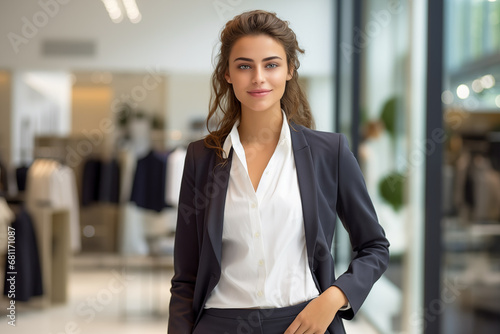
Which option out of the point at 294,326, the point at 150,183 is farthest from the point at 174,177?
the point at 294,326

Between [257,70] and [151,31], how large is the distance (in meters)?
6.35

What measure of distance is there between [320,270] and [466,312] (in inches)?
93.9

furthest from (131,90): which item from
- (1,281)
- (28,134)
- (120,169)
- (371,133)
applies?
(371,133)

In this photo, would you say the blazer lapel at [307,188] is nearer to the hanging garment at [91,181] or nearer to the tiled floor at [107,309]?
the tiled floor at [107,309]

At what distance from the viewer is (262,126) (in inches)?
59.1

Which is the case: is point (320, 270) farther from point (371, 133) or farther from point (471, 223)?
point (371, 133)

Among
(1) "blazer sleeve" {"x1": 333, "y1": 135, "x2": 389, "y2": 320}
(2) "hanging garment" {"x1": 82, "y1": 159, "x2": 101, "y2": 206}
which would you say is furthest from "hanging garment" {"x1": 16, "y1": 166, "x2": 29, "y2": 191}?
(1) "blazer sleeve" {"x1": 333, "y1": 135, "x2": 389, "y2": 320}

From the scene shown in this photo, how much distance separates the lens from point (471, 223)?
321cm

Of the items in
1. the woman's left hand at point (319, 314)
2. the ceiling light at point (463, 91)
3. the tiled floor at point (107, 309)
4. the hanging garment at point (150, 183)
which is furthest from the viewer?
the hanging garment at point (150, 183)

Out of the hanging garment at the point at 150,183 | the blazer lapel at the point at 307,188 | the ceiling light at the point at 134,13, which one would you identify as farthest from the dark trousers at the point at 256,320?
the ceiling light at the point at 134,13

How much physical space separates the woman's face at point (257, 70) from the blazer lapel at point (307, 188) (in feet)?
0.43

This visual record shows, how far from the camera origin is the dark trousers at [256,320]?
1338 mm

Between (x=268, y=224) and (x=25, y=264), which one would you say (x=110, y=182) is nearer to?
(x=25, y=264)

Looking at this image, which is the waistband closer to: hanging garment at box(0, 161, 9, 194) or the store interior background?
the store interior background
